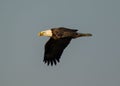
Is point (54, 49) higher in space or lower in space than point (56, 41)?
lower

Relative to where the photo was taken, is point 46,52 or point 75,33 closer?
point 75,33

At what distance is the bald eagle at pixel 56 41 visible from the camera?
1823cm

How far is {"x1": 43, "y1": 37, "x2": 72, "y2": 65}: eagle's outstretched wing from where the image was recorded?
1907 centimetres

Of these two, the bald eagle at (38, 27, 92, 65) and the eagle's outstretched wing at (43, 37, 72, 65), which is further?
the eagle's outstretched wing at (43, 37, 72, 65)

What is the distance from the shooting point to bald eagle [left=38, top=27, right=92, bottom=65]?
59.8 feet

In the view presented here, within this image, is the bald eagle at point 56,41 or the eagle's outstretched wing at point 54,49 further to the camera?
the eagle's outstretched wing at point 54,49

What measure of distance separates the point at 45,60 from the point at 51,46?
1.14 m

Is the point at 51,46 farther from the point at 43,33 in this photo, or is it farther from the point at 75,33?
the point at 75,33

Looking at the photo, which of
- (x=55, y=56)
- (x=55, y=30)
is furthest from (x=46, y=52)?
(x=55, y=30)

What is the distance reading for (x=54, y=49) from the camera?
19.9 m

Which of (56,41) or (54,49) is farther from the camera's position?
(54,49)

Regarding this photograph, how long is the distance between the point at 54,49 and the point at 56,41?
0.65 metres

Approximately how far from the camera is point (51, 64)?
2053 cm

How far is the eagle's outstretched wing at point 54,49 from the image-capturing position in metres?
19.1
